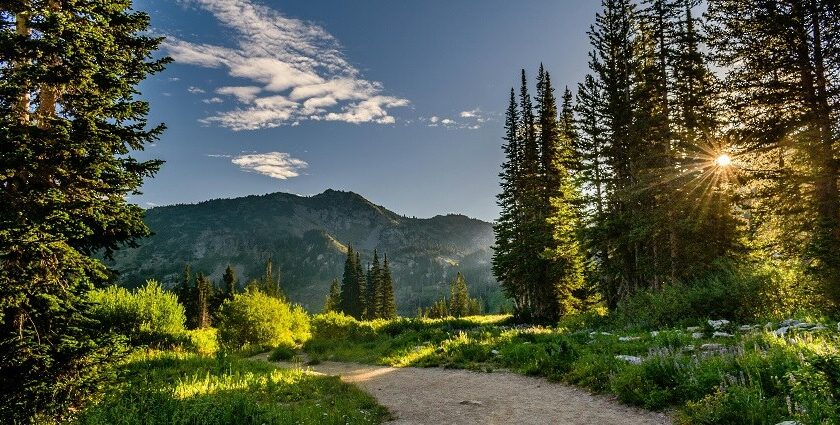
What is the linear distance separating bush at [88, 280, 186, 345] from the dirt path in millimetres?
13192

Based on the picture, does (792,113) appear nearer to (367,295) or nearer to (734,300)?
(734,300)

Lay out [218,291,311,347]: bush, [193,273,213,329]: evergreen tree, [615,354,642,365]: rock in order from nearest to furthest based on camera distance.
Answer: [615,354,642,365]: rock, [218,291,311,347]: bush, [193,273,213,329]: evergreen tree

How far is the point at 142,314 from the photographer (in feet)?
67.6

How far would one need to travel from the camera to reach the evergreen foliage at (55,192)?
7.35m

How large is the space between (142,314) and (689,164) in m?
27.4

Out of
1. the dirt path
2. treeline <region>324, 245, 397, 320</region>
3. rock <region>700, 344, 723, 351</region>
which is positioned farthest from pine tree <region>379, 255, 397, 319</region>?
rock <region>700, 344, 723, 351</region>

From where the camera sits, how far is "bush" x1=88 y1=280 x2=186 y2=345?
19609 mm

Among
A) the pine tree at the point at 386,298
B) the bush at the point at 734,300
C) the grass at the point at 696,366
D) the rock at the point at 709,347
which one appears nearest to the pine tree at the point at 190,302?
the pine tree at the point at 386,298

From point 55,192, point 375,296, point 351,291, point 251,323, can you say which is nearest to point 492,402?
point 55,192

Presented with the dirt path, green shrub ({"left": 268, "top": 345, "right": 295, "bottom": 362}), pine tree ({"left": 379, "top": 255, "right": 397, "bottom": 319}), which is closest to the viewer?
the dirt path

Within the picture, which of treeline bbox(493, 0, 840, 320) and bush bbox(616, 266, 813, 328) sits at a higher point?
treeline bbox(493, 0, 840, 320)

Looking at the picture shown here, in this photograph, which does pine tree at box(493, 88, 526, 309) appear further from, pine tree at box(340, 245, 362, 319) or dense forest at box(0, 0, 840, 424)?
pine tree at box(340, 245, 362, 319)

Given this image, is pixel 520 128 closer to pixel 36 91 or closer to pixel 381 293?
pixel 36 91

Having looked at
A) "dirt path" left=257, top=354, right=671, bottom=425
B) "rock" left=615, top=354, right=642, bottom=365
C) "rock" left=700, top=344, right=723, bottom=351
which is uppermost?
"rock" left=700, top=344, right=723, bottom=351
